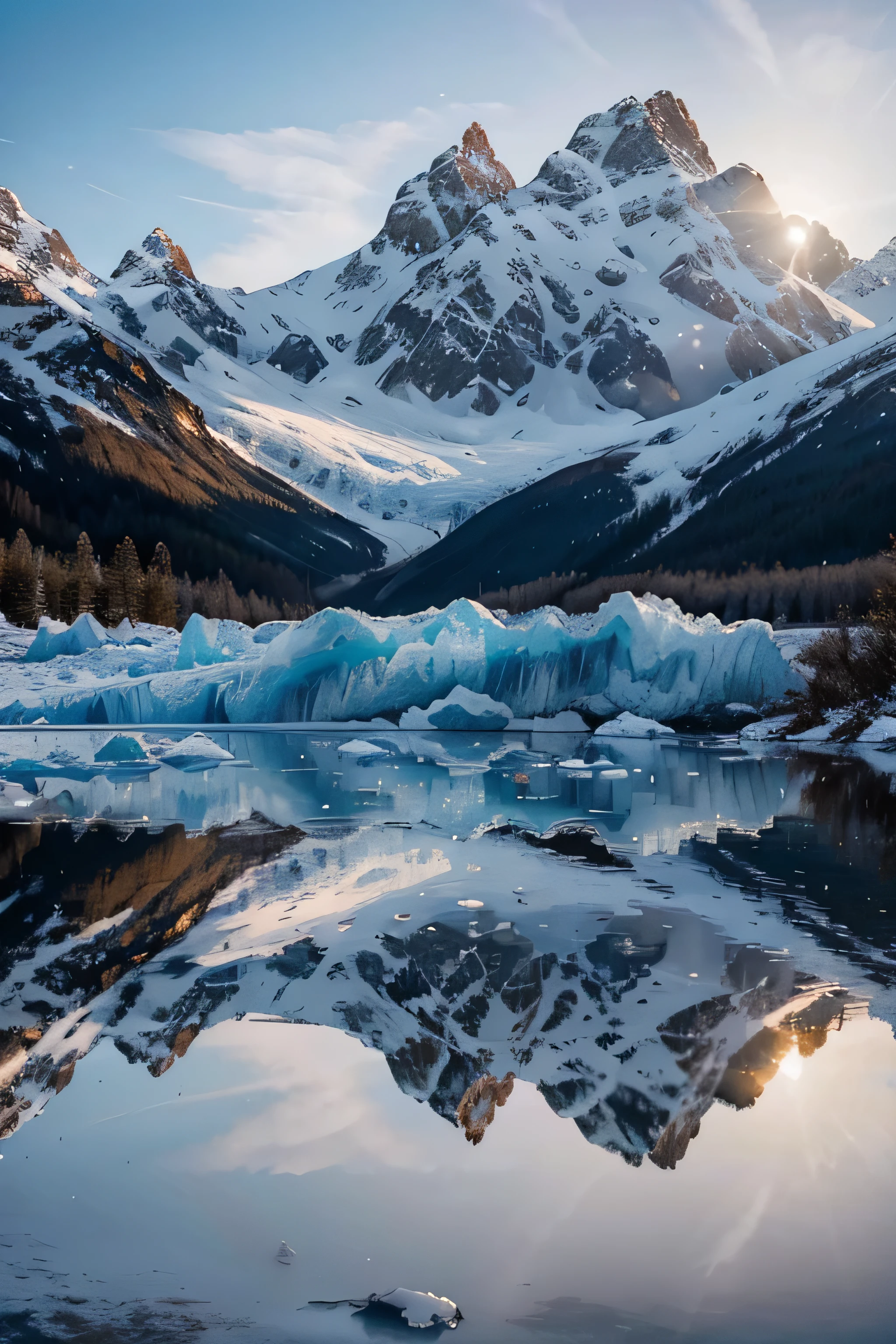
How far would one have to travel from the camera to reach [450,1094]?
10.5 ft

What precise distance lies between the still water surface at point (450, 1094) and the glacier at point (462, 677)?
16.8m

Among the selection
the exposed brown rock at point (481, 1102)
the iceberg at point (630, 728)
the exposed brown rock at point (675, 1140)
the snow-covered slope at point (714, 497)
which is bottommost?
the iceberg at point (630, 728)

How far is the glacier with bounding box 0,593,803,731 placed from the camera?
24.0 metres

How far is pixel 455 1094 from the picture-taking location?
321cm

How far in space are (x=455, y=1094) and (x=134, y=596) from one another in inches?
1993

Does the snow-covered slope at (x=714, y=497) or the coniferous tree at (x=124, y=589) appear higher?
the snow-covered slope at (x=714, y=497)

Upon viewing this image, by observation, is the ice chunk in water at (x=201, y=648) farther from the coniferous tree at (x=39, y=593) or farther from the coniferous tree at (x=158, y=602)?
the coniferous tree at (x=158, y=602)

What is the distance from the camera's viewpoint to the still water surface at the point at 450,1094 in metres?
2.16

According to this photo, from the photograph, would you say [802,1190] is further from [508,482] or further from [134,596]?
[508,482]

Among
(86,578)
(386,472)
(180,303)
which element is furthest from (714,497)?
(180,303)

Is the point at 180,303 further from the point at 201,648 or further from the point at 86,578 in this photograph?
the point at 201,648

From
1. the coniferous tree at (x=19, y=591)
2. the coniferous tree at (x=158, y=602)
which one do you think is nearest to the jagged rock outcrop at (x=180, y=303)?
the coniferous tree at (x=158, y=602)

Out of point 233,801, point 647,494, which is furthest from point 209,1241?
point 647,494

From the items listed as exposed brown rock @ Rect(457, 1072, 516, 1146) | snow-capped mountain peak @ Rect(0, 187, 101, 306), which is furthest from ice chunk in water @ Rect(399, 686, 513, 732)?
snow-capped mountain peak @ Rect(0, 187, 101, 306)
